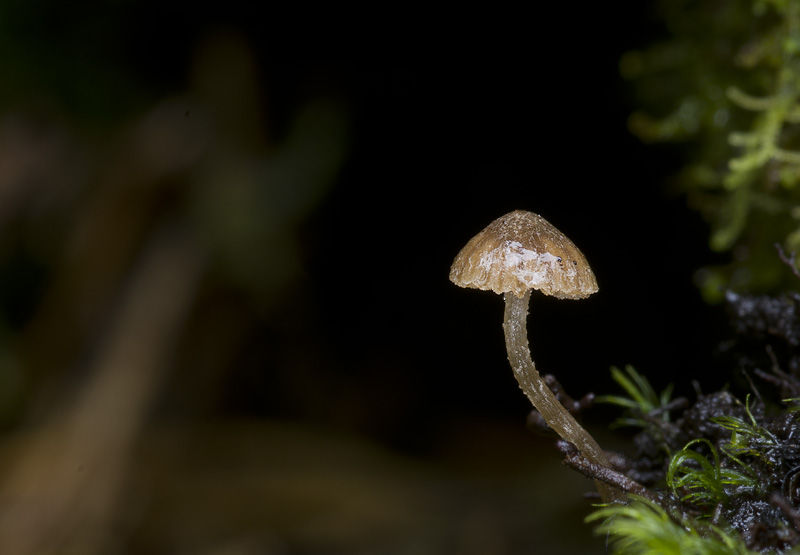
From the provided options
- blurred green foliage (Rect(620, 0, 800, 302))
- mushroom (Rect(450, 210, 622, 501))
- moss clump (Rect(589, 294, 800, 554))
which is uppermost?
blurred green foliage (Rect(620, 0, 800, 302))

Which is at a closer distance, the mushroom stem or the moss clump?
the moss clump

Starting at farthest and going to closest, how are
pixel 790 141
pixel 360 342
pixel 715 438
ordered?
pixel 360 342
pixel 790 141
pixel 715 438

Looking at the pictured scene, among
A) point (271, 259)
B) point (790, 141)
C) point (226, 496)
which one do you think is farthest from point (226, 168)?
point (790, 141)

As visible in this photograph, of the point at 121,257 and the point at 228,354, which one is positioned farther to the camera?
the point at 228,354

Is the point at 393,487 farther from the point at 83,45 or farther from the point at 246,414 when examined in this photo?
the point at 83,45

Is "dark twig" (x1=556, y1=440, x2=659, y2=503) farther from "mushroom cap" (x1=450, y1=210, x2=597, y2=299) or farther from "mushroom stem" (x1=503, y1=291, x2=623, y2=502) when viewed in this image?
"mushroom cap" (x1=450, y1=210, x2=597, y2=299)

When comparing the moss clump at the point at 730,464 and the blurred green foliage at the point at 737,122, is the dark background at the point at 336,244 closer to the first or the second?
the blurred green foliage at the point at 737,122

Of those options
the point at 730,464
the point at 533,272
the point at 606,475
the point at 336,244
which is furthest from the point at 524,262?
the point at 336,244

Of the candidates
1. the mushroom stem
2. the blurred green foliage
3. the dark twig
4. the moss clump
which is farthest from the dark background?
the dark twig
